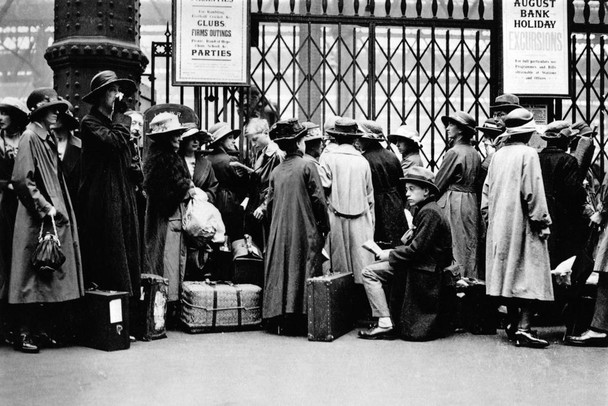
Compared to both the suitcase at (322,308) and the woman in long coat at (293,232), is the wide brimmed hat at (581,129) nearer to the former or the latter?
the woman in long coat at (293,232)

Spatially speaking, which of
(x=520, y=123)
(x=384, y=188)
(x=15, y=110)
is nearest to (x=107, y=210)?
(x=15, y=110)

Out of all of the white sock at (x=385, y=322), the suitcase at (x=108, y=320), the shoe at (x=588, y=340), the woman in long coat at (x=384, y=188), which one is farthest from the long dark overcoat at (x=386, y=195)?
the suitcase at (x=108, y=320)

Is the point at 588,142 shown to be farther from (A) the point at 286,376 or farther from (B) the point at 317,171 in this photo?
(A) the point at 286,376

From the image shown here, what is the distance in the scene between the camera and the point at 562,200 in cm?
761

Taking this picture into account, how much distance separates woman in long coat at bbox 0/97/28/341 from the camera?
631 cm

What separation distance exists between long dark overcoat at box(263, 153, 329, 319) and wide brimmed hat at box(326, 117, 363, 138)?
0.59 m

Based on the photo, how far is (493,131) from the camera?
25.8 feet

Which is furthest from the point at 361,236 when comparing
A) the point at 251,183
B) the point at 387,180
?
the point at 251,183

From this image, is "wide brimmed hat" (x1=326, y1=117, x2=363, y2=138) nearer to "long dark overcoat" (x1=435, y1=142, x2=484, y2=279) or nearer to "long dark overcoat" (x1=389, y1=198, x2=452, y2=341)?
"long dark overcoat" (x1=435, y1=142, x2=484, y2=279)

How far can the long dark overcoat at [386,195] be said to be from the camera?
809 centimetres

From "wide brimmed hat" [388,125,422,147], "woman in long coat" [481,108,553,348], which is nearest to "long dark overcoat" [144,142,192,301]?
"wide brimmed hat" [388,125,422,147]

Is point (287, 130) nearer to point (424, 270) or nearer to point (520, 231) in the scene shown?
point (424, 270)

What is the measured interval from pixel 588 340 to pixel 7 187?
5.20 m

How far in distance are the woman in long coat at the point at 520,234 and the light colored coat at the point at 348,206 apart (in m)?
1.38
